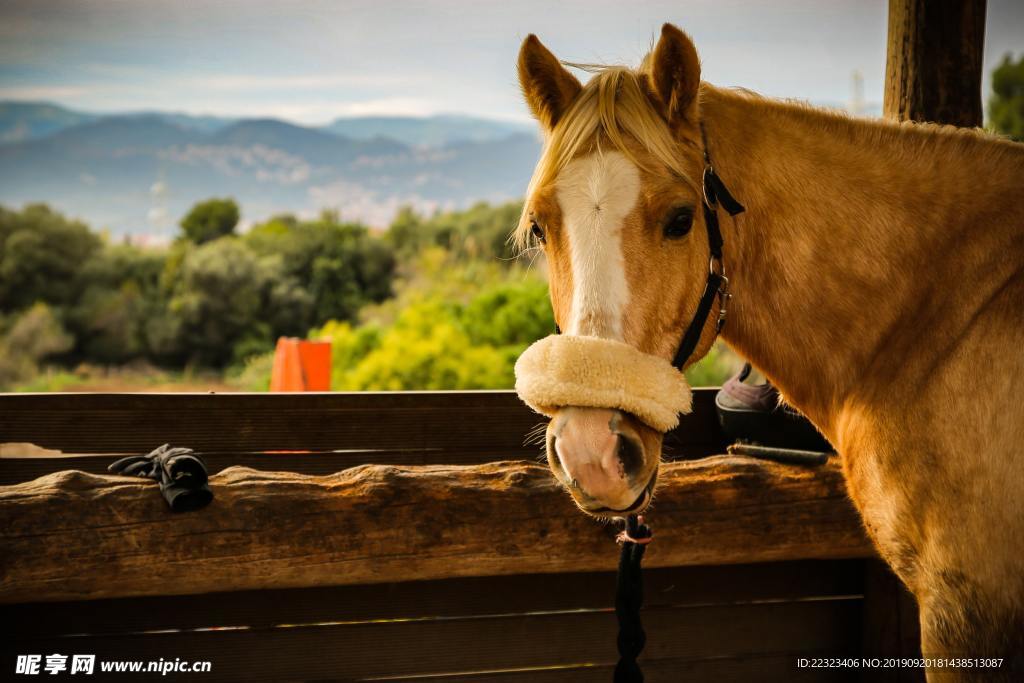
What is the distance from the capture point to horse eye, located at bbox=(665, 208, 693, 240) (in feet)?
4.25

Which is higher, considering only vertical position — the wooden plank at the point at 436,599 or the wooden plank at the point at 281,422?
the wooden plank at the point at 281,422

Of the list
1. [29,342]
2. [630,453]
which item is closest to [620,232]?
[630,453]

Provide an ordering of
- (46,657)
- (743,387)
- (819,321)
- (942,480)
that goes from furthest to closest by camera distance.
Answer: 1. (743,387)
2. (46,657)
3. (819,321)
4. (942,480)

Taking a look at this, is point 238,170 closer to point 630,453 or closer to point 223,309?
point 223,309

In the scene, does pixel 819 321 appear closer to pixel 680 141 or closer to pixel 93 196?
pixel 680 141

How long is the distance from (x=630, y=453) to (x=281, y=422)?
142 cm

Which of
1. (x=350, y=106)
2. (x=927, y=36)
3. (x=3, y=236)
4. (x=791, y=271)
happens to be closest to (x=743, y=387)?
(x=791, y=271)

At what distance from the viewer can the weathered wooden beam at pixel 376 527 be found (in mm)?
→ 1576

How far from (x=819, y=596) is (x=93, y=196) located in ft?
51.6

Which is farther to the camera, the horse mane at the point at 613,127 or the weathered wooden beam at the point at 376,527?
the weathered wooden beam at the point at 376,527

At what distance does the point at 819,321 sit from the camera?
4.93ft

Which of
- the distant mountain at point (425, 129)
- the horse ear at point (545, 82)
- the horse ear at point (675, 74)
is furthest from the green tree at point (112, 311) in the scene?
the distant mountain at point (425, 129)

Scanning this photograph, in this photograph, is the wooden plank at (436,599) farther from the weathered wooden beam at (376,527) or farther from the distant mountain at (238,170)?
the distant mountain at (238,170)

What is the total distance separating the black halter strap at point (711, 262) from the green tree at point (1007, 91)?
11943 mm
